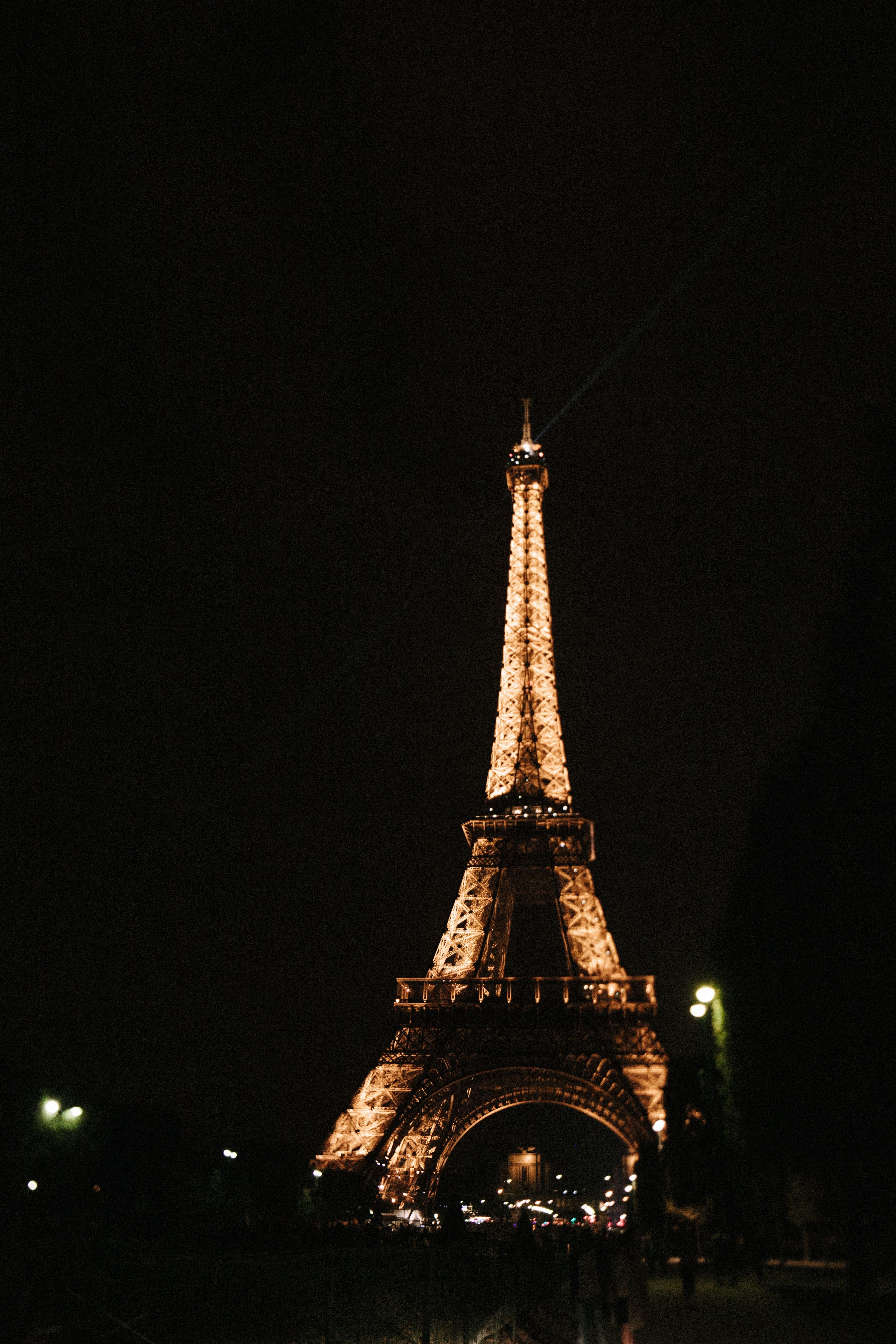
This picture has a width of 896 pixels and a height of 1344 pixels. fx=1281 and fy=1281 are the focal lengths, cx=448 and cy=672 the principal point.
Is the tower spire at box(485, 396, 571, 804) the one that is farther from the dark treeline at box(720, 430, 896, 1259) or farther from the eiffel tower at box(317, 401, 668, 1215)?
the dark treeline at box(720, 430, 896, 1259)

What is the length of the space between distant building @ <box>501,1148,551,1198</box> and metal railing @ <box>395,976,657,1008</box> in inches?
4860

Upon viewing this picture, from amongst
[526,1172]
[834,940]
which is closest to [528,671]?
[834,940]

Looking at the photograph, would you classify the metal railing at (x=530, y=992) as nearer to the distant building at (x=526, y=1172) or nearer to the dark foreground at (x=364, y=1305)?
the dark foreground at (x=364, y=1305)

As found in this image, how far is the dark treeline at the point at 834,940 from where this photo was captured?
2012 cm

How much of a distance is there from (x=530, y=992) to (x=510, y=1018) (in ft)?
5.90

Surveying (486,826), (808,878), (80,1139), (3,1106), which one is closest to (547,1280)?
(808,878)

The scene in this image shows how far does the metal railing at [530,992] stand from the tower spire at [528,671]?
9.52 meters

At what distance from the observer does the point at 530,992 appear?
61.5m

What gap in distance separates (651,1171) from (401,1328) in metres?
37.4

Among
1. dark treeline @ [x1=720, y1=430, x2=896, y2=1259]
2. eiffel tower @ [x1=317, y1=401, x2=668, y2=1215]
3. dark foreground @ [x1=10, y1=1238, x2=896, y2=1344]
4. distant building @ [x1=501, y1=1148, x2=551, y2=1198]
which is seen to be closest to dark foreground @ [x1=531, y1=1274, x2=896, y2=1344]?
dark foreground @ [x1=10, y1=1238, x2=896, y2=1344]

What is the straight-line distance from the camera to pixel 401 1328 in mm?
18672

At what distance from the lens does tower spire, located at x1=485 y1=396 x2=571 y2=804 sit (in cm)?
6706

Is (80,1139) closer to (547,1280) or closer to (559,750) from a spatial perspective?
(559,750)

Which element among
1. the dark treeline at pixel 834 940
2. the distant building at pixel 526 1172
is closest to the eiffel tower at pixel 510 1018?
the dark treeline at pixel 834 940
